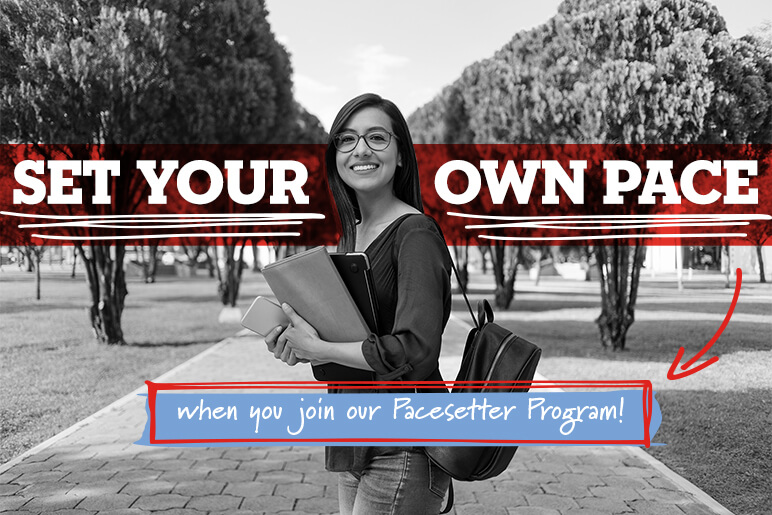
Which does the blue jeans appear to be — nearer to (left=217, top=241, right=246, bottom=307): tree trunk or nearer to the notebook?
the notebook

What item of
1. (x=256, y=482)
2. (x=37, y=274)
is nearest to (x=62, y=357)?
(x=37, y=274)

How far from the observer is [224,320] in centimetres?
1911

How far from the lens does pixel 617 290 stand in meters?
12.5

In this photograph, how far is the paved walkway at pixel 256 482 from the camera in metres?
4.77

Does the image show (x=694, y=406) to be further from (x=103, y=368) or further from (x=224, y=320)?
(x=224, y=320)

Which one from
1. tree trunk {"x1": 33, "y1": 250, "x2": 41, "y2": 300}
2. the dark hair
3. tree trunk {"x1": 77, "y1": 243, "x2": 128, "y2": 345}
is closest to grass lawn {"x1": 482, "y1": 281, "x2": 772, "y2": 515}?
the dark hair

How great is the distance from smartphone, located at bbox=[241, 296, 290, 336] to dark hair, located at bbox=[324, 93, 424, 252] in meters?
0.31

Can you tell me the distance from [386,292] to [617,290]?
11.4 metres

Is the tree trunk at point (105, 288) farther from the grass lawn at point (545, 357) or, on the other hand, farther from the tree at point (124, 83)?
the grass lawn at point (545, 357)

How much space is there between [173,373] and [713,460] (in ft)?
24.0

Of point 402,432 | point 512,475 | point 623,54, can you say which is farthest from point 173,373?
point 402,432

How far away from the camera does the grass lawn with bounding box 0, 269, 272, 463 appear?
22.7ft

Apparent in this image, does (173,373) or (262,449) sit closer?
(262,449)

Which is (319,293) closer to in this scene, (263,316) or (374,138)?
(263,316)
